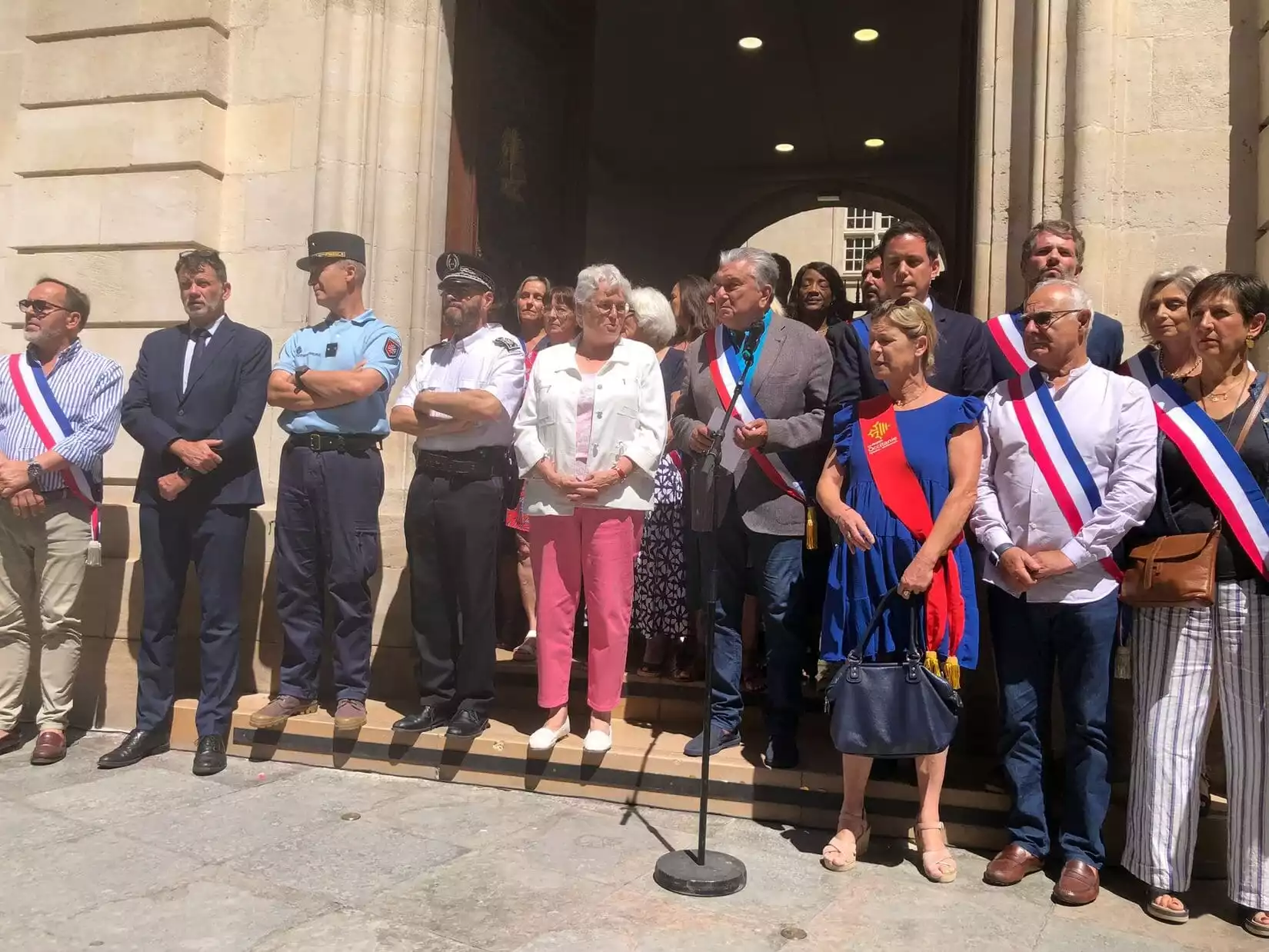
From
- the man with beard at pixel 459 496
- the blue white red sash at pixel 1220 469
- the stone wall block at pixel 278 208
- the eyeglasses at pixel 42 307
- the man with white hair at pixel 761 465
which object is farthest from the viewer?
the stone wall block at pixel 278 208

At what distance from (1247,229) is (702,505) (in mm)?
3146

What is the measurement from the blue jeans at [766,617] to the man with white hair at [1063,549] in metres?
0.82

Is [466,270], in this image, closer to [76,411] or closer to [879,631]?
[76,411]

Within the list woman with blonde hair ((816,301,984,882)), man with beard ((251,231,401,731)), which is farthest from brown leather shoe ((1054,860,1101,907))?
man with beard ((251,231,401,731))

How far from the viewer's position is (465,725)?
4324 millimetres

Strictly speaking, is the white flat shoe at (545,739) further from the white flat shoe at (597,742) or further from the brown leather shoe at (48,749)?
the brown leather shoe at (48,749)

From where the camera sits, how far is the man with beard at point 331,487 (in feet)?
14.8

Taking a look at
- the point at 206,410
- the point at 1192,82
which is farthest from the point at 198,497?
the point at 1192,82

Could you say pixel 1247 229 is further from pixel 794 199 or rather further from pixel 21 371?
pixel 794 199

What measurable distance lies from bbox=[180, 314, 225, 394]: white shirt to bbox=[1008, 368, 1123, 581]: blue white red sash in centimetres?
358

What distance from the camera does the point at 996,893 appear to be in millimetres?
3252

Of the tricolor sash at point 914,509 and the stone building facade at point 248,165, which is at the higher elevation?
the stone building facade at point 248,165

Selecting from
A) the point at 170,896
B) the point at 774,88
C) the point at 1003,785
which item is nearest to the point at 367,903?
the point at 170,896

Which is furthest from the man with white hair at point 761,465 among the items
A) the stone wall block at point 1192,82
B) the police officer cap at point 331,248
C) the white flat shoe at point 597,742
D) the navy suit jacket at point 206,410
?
the stone wall block at point 1192,82
